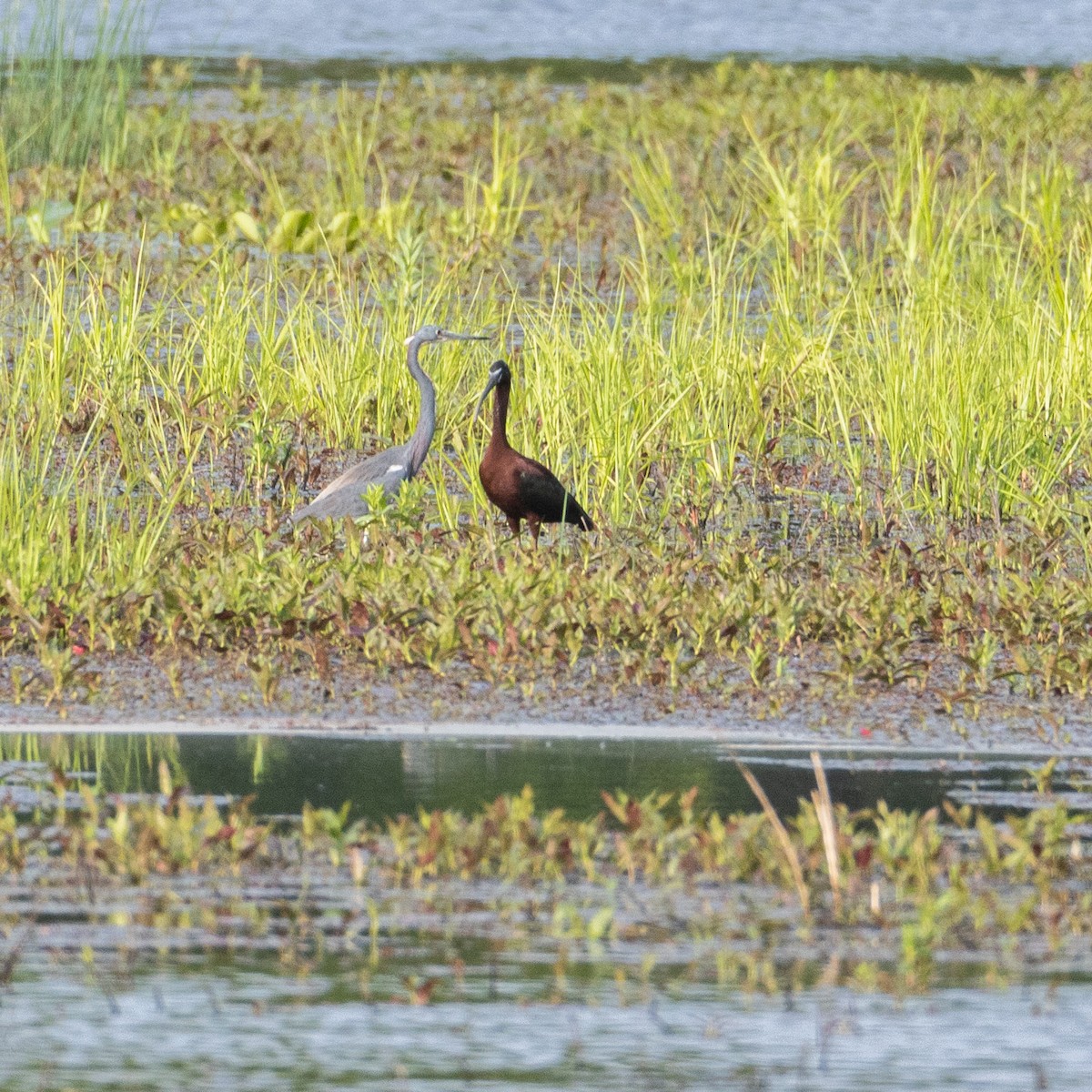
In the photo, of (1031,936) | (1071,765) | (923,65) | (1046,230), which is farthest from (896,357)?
(923,65)

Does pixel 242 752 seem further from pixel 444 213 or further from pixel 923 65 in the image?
pixel 923 65

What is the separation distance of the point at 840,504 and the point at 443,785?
3.72 metres

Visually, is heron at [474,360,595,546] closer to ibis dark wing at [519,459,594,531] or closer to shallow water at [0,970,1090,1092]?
ibis dark wing at [519,459,594,531]

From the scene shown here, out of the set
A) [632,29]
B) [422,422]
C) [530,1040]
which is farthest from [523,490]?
[632,29]

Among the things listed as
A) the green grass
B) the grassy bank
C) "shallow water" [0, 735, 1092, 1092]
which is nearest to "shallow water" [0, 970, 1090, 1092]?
"shallow water" [0, 735, 1092, 1092]

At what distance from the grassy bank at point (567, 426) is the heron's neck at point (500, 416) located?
0.87 ft

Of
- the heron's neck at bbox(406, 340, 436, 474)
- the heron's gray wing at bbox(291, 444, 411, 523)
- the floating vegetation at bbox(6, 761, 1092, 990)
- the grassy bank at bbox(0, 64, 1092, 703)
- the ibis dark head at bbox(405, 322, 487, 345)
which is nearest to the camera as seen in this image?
the floating vegetation at bbox(6, 761, 1092, 990)

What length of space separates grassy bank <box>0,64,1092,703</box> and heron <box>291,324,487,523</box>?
0.12 m

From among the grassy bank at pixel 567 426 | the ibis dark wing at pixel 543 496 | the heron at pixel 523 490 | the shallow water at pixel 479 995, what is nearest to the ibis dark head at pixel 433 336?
the grassy bank at pixel 567 426

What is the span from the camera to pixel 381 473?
8.57m

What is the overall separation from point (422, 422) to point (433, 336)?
0.64 m

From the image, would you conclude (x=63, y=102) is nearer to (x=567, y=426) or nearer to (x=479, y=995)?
(x=567, y=426)

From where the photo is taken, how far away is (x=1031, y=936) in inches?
183

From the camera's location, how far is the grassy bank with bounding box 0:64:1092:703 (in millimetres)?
6883
